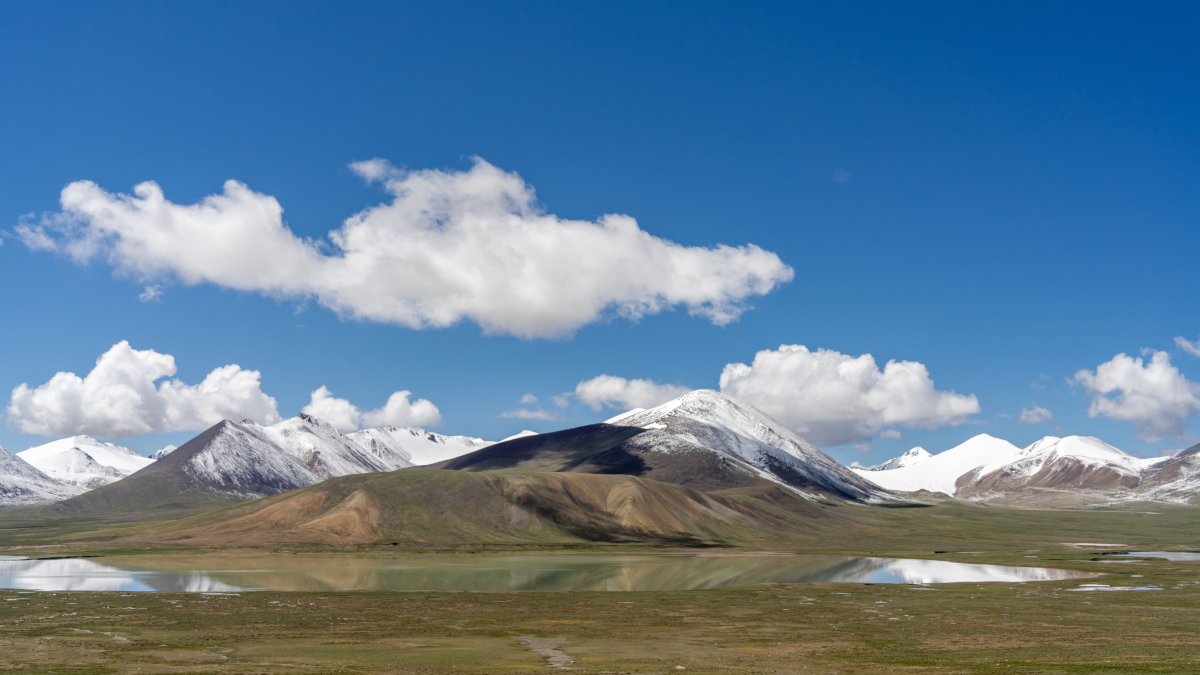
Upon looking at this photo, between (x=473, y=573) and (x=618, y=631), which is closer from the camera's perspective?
(x=618, y=631)

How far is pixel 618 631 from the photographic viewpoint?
2463 inches

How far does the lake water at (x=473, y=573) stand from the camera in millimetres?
101188

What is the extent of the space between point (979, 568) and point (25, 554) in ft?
608

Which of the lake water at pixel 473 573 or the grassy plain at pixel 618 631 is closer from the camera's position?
the grassy plain at pixel 618 631

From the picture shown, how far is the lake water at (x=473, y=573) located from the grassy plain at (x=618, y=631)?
1278 centimetres

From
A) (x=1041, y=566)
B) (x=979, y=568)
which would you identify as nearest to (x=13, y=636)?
(x=979, y=568)

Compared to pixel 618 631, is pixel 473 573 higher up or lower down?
lower down

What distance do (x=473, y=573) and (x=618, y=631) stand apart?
65689 mm

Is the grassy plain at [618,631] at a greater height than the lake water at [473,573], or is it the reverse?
the grassy plain at [618,631]

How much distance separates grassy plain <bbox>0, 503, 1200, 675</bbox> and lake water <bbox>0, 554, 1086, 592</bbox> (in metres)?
12.8

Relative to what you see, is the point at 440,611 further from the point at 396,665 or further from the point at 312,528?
the point at 312,528

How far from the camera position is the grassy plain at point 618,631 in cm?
4659

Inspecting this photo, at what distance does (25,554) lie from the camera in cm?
16675

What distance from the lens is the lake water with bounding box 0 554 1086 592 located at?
101m
